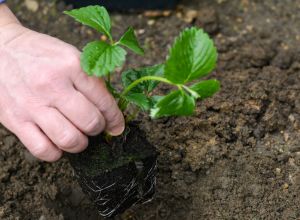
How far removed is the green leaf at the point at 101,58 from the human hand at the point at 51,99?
8 cm

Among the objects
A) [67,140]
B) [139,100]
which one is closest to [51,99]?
[67,140]

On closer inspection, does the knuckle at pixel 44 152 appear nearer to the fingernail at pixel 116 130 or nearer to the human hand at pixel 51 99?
the human hand at pixel 51 99

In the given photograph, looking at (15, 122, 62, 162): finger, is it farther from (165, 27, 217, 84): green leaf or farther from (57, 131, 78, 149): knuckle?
(165, 27, 217, 84): green leaf

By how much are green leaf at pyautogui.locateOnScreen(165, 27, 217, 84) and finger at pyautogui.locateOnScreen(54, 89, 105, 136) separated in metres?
0.24

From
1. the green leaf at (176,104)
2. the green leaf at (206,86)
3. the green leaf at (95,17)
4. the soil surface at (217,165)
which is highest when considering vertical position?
the green leaf at (95,17)

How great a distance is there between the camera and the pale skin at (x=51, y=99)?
1193mm

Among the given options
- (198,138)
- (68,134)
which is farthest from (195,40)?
(198,138)

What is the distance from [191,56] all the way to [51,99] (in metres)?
0.38

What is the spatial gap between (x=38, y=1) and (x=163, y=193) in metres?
1.20

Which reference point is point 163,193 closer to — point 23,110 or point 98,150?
point 98,150

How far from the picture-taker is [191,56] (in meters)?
1.06

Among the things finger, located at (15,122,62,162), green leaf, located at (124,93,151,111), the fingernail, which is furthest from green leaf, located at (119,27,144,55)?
finger, located at (15,122,62,162)

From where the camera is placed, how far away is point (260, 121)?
1.68 m

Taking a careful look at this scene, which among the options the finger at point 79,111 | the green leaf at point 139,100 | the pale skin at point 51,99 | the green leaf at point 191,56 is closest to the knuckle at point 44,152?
the pale skin at point 51,99
